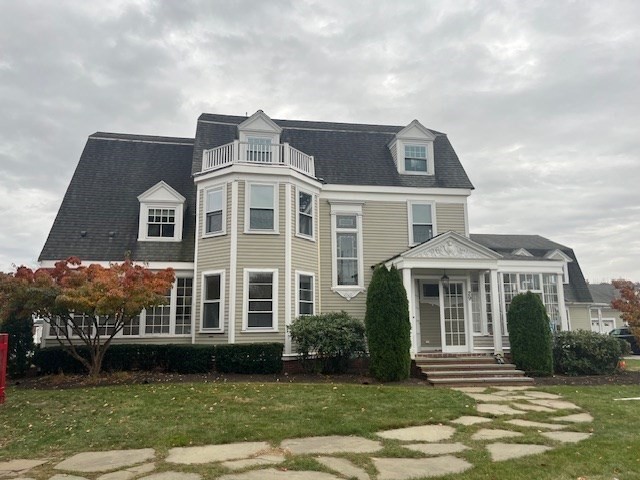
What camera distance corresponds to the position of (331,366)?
12797 millimetres

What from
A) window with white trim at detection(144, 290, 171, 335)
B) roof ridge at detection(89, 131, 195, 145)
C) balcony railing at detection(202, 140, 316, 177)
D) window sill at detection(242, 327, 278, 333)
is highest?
roof ridge at detection(89, 131, 195, 145)

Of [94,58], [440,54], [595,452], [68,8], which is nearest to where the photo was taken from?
[595,452]

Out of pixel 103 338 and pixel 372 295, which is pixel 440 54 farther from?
pixel 103 338

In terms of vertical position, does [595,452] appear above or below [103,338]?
below

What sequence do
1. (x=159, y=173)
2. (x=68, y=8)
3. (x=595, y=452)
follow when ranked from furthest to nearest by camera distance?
1. (x=159, y=173)
2. (x=68, y=8)
3. (x=595, y=452)

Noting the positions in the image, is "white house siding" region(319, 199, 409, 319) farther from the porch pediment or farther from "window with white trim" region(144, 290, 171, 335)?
"window with white trim" region(144, 290, 171, 335)

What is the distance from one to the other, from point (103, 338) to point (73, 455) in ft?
32.4

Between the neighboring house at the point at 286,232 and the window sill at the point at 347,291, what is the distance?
62 mm

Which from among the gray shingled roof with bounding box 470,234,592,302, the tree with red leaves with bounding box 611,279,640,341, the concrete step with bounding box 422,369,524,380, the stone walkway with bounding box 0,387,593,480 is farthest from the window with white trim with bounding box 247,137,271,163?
the gray shingled roof with bounding box 470,234,592,302

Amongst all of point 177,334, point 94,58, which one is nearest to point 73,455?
point 177,334

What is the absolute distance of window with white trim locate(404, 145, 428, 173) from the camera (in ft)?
56.3

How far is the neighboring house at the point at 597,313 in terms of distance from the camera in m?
26.7

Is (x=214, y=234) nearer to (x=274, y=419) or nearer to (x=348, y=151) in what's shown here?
(x=348, y=151)

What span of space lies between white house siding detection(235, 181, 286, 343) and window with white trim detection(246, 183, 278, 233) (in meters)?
0.18
